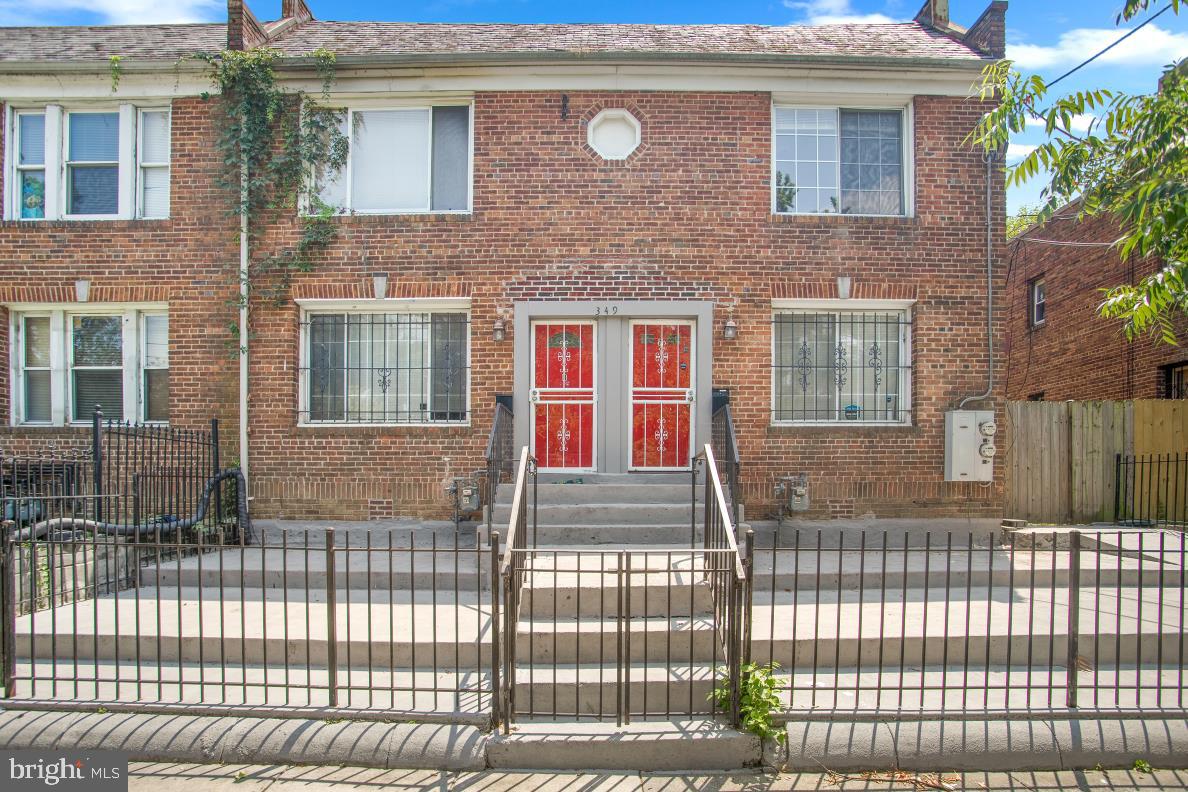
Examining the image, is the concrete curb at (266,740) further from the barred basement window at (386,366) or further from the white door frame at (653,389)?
the barred basement window at (386,366)

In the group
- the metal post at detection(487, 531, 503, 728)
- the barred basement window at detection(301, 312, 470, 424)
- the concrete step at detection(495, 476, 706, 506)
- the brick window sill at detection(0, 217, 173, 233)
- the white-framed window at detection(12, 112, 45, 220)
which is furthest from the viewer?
the white-framed window at detection(12, 112, 45, 220)

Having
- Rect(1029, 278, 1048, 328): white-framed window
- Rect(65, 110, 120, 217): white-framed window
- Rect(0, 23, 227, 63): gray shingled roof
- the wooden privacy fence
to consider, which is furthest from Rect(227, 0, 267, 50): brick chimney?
Rect(1029, 278, 1048, 328): white-framed window

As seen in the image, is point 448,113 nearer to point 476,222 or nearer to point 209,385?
point 476,222

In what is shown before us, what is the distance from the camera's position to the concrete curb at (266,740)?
437 centimetres

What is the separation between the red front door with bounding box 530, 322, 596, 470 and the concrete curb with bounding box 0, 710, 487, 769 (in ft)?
14.9

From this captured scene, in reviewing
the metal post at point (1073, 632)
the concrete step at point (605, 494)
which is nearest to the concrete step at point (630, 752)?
the metal post at point (1073, 632)

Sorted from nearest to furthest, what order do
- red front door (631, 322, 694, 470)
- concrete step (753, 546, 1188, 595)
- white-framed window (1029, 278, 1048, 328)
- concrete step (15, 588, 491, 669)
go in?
1. concrete step (15, 588, 491, 669)
2. concrete step (753, 546, 1188, 595)
3. red front door (631, 322, 694, 470)
4. white-framed window (1029, 278, 1048, 328)

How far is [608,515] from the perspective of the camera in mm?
7430

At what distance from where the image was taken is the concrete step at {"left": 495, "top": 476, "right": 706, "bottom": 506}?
306 inches

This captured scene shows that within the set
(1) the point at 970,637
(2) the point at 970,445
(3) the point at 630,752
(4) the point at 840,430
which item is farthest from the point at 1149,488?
(3) the point at 630,752

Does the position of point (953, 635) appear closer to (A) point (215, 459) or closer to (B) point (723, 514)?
(B) point (723, 514)

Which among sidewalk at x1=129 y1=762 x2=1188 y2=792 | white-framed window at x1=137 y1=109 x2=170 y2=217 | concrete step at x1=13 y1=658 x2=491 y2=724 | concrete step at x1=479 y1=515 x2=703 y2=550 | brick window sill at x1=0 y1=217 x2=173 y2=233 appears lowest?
sidewalk at x1=129 y1=762 x2=1188 y2=792

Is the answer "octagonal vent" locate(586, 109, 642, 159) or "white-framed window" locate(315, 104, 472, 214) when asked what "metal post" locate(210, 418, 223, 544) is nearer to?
"white-framed window" locate(315, 104, 472, 214)

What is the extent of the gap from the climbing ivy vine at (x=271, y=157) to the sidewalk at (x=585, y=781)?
18.7 feet
